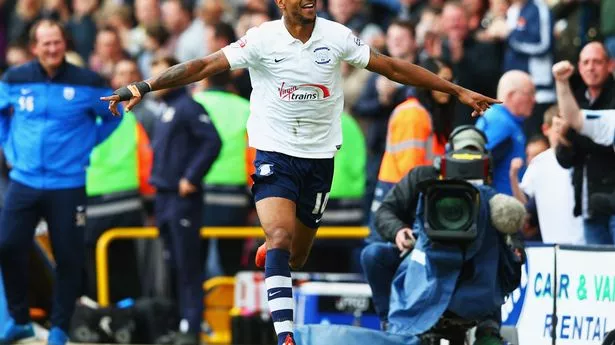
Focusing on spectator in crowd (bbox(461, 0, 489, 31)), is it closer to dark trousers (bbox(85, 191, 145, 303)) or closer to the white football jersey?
dark trousers (bbox(85, 191, 145, 303))

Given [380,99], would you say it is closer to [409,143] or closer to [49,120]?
[409,143]

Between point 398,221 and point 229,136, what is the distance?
17.2 ft

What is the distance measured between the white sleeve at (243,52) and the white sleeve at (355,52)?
0.59 metres

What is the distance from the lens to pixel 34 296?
15.0 m

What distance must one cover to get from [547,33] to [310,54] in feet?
20.0

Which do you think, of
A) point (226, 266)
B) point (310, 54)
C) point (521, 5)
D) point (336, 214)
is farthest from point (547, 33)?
point (310, 54)

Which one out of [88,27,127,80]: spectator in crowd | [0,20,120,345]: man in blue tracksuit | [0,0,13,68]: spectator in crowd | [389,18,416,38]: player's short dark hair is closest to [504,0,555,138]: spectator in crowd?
[389,18,416,38]: player's short dark hair

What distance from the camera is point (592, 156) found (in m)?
12.7

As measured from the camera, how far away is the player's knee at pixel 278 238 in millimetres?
10195

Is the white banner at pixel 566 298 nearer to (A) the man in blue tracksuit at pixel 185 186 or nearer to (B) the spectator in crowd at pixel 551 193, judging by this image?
(B) the spectator in crowd at pixel 551 193

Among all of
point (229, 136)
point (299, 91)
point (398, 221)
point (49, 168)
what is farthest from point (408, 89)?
point (299, 91)

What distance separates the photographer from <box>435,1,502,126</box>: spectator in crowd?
53.3 feet

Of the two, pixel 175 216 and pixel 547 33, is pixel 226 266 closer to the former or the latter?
pixel 175 216

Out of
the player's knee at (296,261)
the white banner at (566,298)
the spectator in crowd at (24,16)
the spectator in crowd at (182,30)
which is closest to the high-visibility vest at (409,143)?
the white banner at (566,298)
